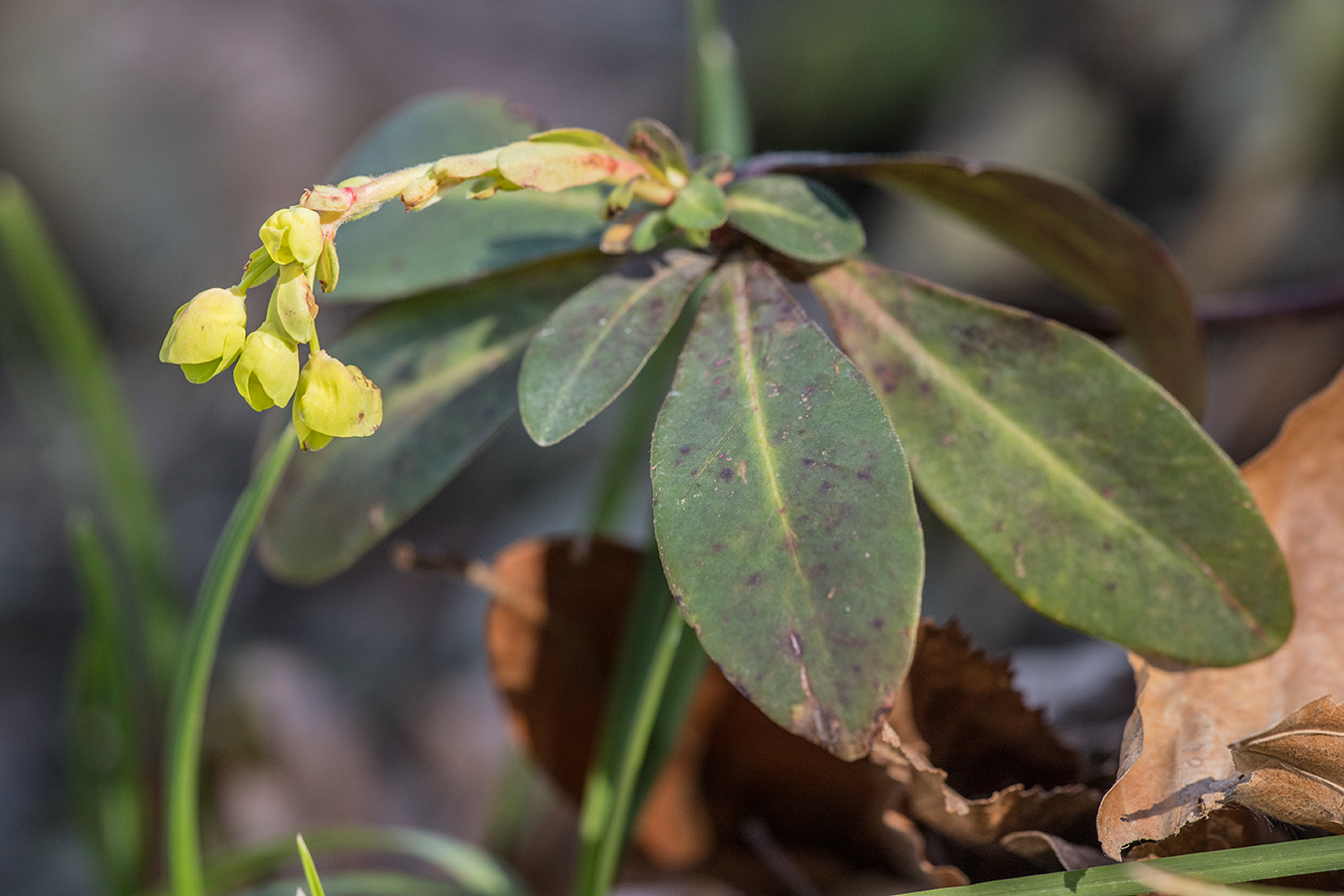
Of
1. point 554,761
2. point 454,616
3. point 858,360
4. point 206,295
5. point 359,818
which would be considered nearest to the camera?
point 206,295

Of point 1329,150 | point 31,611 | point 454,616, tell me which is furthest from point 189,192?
point 1329,150

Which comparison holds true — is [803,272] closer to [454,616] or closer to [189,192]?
[454,616]

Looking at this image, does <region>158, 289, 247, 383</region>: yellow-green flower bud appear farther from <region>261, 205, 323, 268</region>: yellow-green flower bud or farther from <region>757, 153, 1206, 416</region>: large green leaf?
<region>757, 153, 1206, 416</region>: large green leaf

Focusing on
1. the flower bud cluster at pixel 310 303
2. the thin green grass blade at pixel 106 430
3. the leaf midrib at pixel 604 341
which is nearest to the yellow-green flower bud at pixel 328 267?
the flower bud cluster at pixel 310 303

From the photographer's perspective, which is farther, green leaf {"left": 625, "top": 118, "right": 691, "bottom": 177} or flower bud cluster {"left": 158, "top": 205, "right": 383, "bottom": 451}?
green leaf {"left": 625, "top": 118, "right": 691, "bottom": 177}

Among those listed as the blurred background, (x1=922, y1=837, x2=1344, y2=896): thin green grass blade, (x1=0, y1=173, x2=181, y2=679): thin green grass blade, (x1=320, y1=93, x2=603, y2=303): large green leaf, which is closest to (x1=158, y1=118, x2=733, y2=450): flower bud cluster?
(x1=320, y1=93, x2=603, y2=303): large green leaf

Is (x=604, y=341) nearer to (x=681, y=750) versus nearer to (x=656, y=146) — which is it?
(x=656, y=146)

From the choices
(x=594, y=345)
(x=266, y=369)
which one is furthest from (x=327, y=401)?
(x=594, y=345)

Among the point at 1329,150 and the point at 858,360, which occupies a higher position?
the point at 858,360
